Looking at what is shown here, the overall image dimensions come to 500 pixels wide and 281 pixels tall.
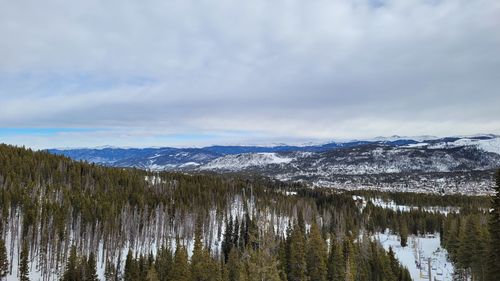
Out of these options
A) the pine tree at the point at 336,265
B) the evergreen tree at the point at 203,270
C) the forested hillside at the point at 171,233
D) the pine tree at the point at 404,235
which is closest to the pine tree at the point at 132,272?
the forested hillside at the point at 171,233

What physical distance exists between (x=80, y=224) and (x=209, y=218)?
4232 centimetres

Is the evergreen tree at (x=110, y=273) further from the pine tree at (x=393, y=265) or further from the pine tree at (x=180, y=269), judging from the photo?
the pine tree at (x=393, y=265)

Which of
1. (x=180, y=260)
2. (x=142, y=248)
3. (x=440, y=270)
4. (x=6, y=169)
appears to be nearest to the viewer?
(x=180, y=260)

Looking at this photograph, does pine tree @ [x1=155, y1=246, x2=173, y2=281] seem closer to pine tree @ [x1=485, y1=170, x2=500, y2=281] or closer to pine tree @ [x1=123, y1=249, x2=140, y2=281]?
pine tree @ [x1=123, y1=249, x2=140, y2=281]

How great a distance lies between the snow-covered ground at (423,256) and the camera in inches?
4402

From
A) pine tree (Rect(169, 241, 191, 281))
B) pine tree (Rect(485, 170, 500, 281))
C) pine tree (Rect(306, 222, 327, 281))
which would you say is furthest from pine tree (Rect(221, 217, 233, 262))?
pine tree (Rect(485, 170, 500, 281))

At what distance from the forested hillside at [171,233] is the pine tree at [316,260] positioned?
0.23 m

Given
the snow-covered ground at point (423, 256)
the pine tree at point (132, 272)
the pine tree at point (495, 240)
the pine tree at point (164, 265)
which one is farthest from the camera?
the snow-covered ground at point (423, 256)

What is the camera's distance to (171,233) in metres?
122

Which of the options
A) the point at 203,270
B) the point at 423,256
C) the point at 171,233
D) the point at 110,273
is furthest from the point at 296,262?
the point at 423,256

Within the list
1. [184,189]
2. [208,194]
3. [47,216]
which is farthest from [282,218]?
[47,216]

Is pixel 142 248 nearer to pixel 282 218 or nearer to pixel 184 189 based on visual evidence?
pixel 184 189

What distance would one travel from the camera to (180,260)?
239 feet

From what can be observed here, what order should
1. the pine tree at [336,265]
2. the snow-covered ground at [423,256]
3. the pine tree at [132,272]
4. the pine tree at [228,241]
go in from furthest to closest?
the pine tree at [228,241], the snow-covered ground at [423,256], the pine tree at [336,265], the pine tree at [132,272]
